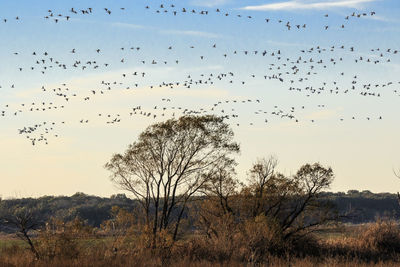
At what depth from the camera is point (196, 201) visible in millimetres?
48156

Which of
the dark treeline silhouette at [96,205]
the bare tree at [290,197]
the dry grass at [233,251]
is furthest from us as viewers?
the dark treeline silhouette at [96,205]

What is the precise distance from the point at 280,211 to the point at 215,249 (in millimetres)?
9584

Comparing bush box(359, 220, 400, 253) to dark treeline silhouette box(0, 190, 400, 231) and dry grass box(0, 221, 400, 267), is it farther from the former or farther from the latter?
dark treeline silhouette box(0, 190, 400, 231)

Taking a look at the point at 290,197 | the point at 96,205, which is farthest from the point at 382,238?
the point at 96,205

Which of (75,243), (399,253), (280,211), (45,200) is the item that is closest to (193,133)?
(280,211)

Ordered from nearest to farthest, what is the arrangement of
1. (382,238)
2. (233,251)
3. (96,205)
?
(233,251), (382,238), (96,205)

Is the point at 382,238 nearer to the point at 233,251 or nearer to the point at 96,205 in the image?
the point at 233,251

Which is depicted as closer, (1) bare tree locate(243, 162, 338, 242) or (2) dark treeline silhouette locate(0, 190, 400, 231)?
(1) bare tree locate(243, 162, 338, 242)

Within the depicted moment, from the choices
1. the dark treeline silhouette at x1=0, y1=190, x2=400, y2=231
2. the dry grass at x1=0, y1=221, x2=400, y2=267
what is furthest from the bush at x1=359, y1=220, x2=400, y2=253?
the dark treeline silhouette at x1=0, y1=190, x2=400, y2=231

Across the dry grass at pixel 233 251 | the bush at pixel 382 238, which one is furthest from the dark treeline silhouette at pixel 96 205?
the dry grass at pixel 233 251

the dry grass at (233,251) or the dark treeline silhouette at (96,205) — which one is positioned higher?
the dark treeline silhouette at (96,205)

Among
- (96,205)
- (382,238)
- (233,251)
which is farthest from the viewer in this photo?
(96,205)

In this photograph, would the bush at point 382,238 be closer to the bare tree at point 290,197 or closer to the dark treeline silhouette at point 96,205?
the bare tree at point 290,197

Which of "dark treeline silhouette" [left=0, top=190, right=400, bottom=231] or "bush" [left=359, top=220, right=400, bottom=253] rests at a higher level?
"dark treeline silhouette" [left=0, top=190, right=400, bottom=231]
